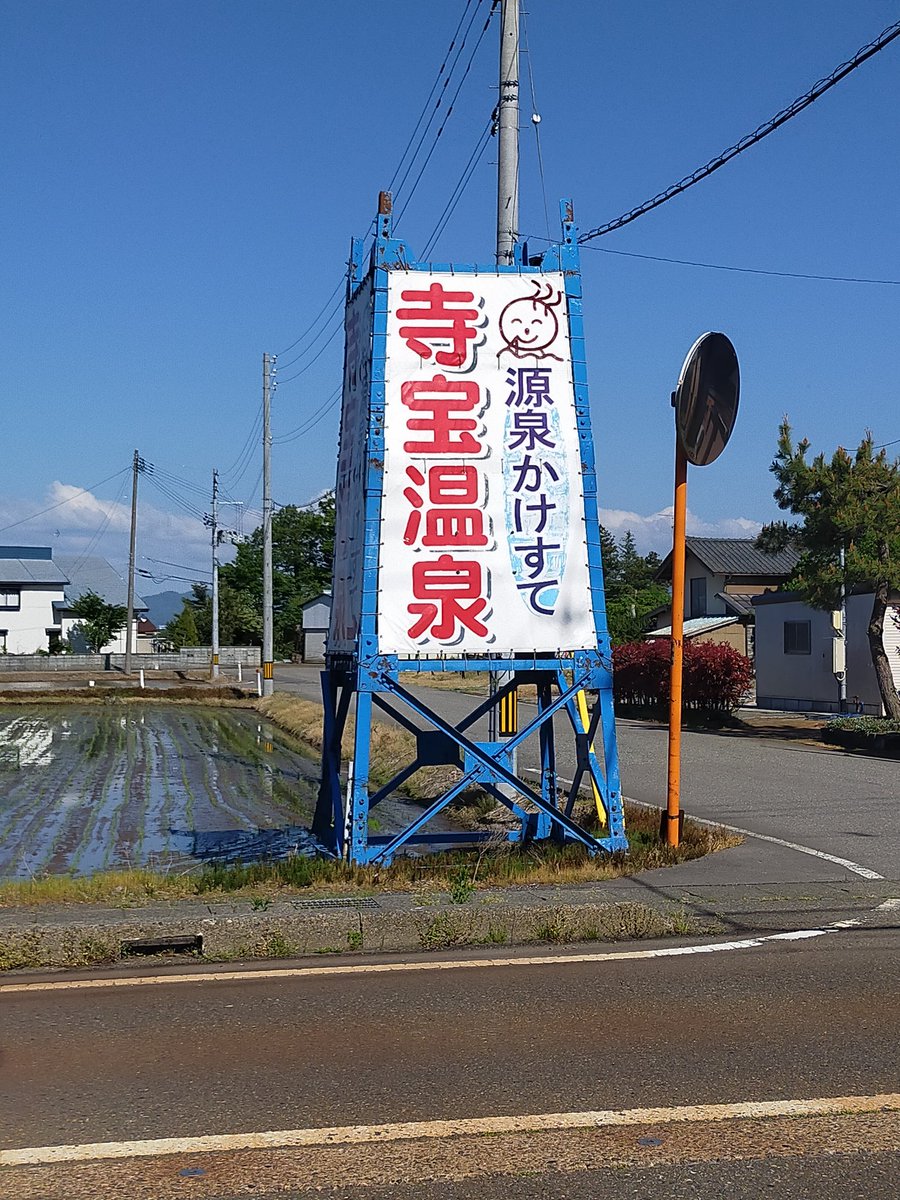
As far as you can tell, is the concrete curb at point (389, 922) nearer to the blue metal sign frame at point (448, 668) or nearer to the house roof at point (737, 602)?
the blue metal sign frame at point (448, 668)

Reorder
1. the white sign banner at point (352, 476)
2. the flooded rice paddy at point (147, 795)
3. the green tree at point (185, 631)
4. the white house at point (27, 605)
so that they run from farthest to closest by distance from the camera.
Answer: the green tree at point (185, 631) → the white house at point (27, 605) → the flooded rice paddy at point (147, 795) → the white sign banner at point (352, 476)

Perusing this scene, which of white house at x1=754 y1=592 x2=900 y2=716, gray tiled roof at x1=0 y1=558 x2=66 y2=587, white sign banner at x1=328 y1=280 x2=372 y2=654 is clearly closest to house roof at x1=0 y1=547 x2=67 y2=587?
gray tiled roof at x1=0 y1=558 x2=66 y2=587

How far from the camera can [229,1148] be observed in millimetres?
3686

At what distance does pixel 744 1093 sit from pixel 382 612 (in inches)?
201

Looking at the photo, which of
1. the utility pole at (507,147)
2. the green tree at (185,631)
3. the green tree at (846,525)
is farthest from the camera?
the green tree at (185,631)

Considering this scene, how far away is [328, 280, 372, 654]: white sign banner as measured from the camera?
9070 mm

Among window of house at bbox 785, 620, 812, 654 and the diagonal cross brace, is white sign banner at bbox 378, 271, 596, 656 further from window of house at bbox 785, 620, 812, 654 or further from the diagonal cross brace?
window of house at bbox 785, 620, 812, 654

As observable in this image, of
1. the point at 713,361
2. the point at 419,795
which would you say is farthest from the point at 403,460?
the point at 419,795

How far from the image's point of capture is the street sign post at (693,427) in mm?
8656

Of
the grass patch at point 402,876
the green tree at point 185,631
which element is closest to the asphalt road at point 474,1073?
the grass patch at point 402,876

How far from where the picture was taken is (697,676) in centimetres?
2883

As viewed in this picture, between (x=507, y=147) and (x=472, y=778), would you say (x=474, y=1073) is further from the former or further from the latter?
(x=507, y=147)

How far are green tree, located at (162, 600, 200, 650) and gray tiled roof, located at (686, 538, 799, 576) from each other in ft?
161

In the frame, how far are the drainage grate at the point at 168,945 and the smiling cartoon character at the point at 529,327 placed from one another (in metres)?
4.81
